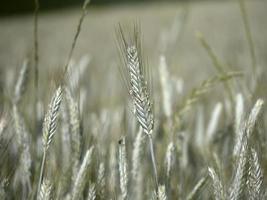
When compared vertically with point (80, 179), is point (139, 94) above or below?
above

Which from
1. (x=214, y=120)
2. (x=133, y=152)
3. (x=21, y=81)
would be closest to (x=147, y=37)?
(x=214, y=120)

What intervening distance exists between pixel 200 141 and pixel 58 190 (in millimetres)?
594

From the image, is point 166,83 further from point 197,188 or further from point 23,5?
point 23,5

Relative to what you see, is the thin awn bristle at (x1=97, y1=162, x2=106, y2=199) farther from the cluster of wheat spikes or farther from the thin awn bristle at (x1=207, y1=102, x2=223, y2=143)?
the thin awn bristle at (x1=207, y1=102, x2=223, y2=143)

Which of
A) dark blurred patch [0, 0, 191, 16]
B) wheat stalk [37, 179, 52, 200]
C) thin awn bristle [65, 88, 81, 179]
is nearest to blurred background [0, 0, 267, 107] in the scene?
dark blurred patch [0, 0, 191, 16]

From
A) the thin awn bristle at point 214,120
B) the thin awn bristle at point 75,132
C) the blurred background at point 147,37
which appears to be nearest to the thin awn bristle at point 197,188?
the thin awn bristle at point 75,132

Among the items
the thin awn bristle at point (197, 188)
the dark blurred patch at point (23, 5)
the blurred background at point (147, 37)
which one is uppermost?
the thin awn bristle at point (197, 188)

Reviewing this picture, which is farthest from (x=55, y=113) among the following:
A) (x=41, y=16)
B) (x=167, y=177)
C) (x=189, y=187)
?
(x=41, y=16)

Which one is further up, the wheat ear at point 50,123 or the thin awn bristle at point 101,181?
the wheat ear at point 50,123

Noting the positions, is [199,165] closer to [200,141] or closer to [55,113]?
[200,141]

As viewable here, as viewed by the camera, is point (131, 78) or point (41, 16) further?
point (41, 16)

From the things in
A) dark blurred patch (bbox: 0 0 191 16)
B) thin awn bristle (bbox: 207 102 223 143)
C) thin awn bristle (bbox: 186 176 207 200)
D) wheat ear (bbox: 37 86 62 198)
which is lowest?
dark blurred patch (bbox: 0 0 191 16)

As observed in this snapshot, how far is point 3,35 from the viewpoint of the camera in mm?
3717

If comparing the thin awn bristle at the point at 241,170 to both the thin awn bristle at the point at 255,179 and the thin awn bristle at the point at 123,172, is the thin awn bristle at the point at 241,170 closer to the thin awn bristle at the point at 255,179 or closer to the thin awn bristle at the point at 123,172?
the thin awn bristle at the point at 255,179
